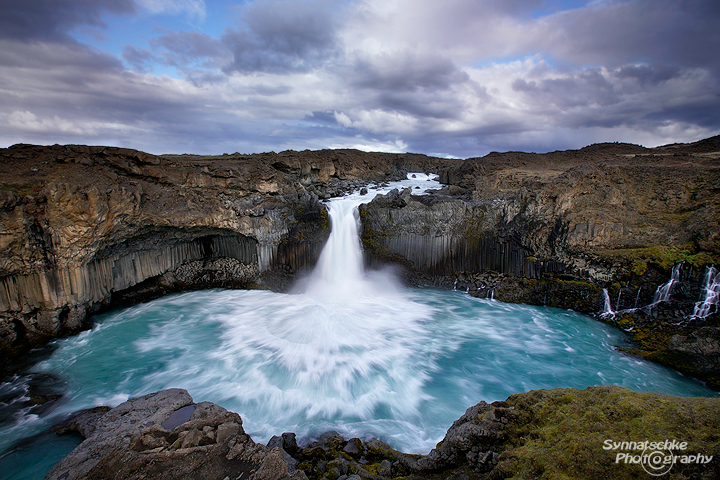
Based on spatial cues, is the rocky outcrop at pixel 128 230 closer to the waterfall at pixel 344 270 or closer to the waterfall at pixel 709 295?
the waterfall at pixel 344 270

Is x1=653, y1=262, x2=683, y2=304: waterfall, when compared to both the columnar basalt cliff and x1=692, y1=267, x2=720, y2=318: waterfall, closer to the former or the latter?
the columnar basalt cliff

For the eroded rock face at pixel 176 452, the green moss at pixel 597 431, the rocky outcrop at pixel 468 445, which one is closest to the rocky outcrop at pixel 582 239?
the green moss at pixel 597 431

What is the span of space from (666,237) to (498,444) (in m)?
13.1

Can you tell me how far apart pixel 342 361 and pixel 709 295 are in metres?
12.0

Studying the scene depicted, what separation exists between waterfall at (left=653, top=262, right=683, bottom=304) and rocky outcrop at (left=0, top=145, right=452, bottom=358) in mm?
13832

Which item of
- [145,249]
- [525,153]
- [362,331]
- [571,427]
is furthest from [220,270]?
[525,153]

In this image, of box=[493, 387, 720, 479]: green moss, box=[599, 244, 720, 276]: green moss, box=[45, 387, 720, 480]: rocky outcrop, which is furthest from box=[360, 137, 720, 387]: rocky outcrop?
box=[45, 387, 720, 480]: rocky outcrop

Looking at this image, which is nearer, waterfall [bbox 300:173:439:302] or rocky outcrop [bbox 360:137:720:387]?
rocky outcrop [bbox 360:137:720:387]

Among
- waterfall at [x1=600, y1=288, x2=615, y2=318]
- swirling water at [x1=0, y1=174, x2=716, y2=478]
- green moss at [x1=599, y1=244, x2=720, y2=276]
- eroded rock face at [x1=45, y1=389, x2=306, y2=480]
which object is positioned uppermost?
green moss at [x1=599, y1=244, x2=720, y2=276]

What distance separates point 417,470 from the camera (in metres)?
4.06

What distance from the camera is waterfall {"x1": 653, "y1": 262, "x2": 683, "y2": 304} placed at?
1080 centimetres

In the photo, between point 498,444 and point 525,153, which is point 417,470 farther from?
point 525,153

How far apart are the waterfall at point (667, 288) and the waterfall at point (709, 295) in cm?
70

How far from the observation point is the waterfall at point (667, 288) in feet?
35.4
